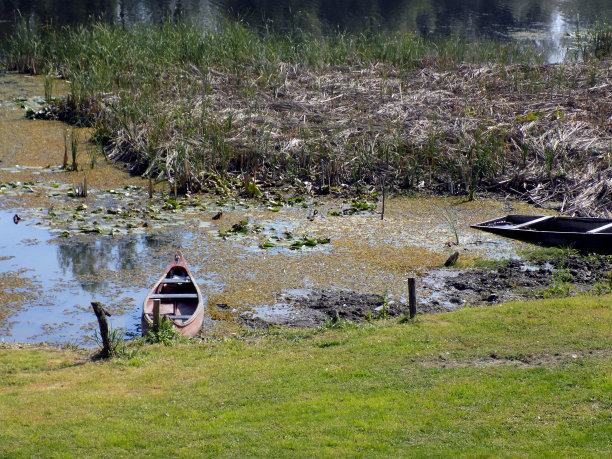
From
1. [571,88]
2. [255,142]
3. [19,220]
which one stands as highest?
[571,88]

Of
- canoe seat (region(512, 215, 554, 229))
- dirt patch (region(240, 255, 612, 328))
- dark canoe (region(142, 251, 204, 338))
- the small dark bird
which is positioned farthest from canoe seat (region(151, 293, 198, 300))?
canoe seat (region(512, 215, 554, 229))

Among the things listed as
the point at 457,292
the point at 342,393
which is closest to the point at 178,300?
the point at 457,292

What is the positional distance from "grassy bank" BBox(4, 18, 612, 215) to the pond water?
547cm

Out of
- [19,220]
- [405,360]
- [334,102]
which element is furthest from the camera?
[334,102]

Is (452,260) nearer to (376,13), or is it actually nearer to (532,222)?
(532,222)

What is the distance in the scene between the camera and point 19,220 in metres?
11.3

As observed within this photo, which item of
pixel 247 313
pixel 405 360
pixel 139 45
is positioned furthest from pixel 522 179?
pixel 139 45

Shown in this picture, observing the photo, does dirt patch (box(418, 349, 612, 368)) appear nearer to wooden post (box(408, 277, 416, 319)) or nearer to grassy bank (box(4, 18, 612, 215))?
wooden post (box(408, 277, 416, 319))

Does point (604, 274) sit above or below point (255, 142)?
below

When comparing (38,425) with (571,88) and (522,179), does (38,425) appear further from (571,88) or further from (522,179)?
(571,88)

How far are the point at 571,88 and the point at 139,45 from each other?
32.8 feet

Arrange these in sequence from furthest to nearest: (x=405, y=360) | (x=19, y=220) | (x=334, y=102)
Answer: (x=334, y=102), (x=19, y=220), (x=405, y=360)

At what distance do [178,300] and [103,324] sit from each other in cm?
224

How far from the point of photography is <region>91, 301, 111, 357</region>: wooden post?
6449mm
